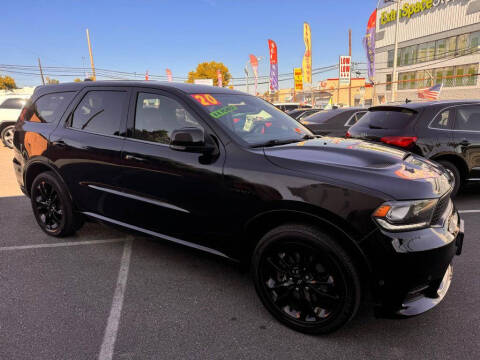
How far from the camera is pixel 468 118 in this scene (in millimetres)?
5027

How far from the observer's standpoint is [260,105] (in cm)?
340

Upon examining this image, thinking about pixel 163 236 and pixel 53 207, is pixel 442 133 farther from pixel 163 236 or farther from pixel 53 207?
pixel 53 207

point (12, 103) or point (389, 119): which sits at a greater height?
point (12, 103)

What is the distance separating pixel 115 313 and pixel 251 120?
1.92 metres

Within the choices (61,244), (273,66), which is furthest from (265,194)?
(273,66)

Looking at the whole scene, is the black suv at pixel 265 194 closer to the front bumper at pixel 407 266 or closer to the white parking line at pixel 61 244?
the front bumper at pixel 407 266

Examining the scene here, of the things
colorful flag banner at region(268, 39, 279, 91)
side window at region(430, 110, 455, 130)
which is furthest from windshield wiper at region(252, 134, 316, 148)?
colorful flag banner at region(268, 39, 279, 91)

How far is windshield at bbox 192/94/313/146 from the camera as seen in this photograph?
2.67m

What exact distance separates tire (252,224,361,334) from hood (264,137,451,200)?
1.30ft

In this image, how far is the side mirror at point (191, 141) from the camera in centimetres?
243

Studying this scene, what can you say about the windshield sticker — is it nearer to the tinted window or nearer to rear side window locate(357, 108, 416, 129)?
rear side window locate(357, 108, 416, 129)

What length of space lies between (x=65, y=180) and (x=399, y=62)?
41045mm

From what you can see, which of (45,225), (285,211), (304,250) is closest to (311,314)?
(304,250)

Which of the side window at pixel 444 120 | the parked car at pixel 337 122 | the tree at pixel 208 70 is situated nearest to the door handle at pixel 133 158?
the side window at pixel 444 120
